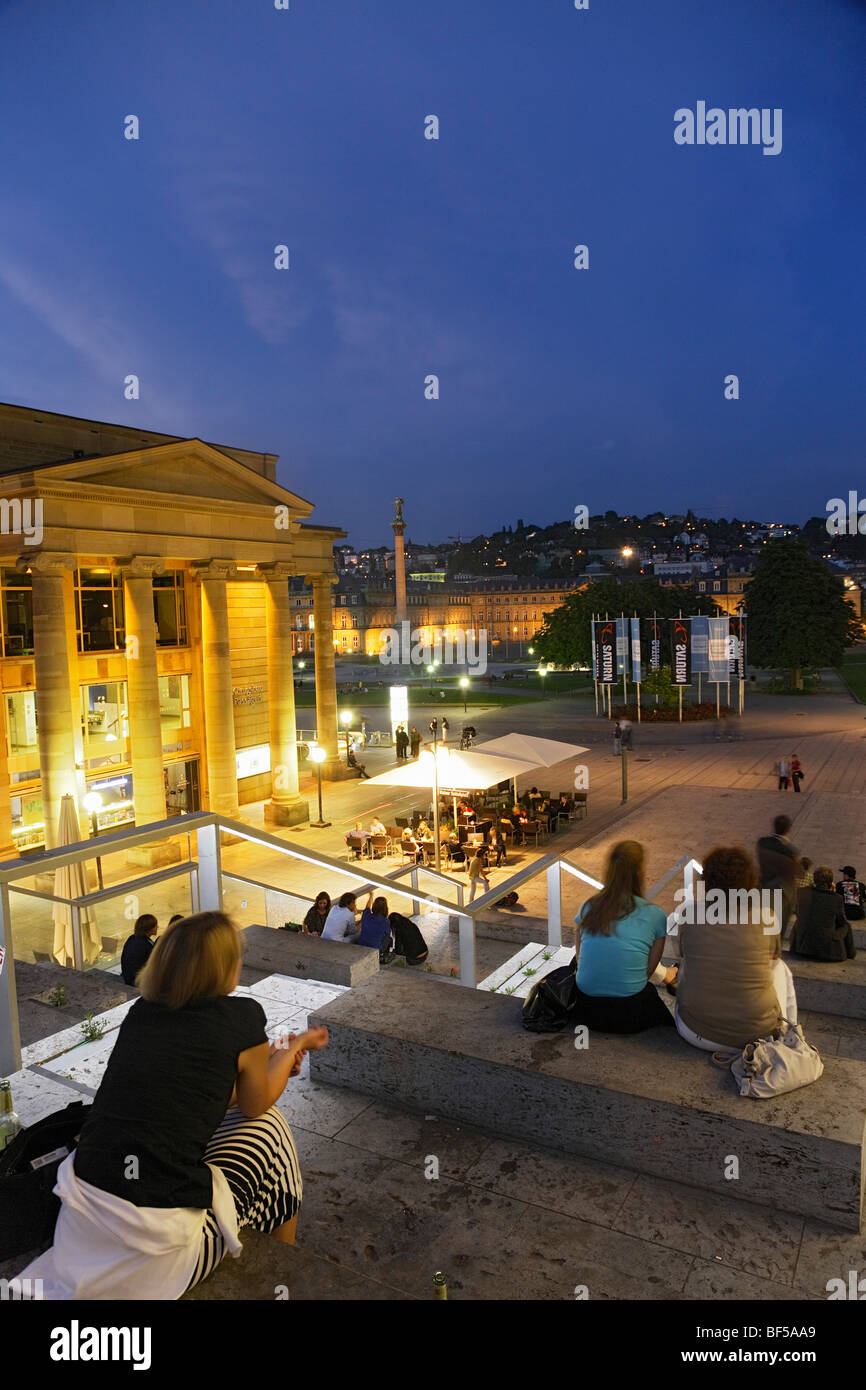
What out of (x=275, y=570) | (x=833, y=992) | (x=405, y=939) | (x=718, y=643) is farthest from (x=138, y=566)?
(x=718, y=643)

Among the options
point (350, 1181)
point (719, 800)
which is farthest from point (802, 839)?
point (350, 1181)

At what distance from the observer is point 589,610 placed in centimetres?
6341

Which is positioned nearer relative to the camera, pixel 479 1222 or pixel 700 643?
pixel 479 1222

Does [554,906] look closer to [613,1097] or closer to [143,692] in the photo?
[613,1097]

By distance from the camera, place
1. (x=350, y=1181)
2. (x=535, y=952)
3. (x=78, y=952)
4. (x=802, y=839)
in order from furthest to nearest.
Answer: (x=802, y=839)
(x=535, y=952)
(x=78, y=952)
(x=350, y=1181)

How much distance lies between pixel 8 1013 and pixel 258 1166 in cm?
262

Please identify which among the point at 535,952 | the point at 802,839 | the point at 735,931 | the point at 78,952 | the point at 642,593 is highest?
the point at 642,593

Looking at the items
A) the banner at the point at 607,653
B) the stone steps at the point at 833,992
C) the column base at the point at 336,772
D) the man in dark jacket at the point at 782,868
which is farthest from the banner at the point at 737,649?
the stone steps at the point at 833,992

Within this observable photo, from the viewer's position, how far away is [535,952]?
1041 centimetres

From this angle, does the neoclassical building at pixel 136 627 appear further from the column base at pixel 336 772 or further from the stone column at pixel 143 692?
the column base at pixel 336 772

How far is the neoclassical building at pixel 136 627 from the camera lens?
64.6ft
